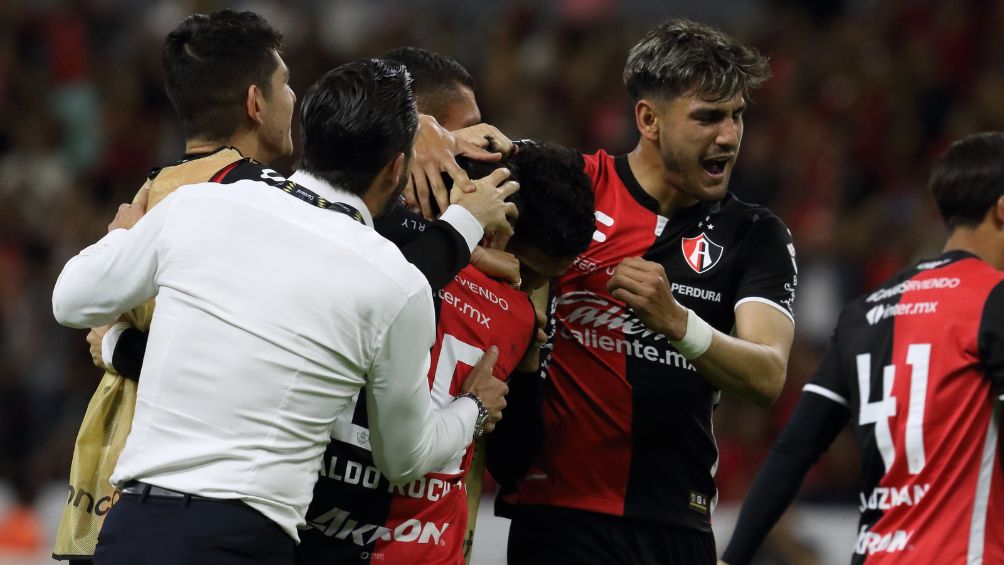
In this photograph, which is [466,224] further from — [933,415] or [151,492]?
[933,415]

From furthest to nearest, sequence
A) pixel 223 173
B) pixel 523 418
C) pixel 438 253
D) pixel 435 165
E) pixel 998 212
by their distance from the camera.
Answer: pixel 998 212 → pixel 523 418 → pixel 435 165 → pixel 223 173 → pixel 438 253

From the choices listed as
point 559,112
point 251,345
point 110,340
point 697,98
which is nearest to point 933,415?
point 697,98

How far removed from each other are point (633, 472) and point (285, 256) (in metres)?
1.68

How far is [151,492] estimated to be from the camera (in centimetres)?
309

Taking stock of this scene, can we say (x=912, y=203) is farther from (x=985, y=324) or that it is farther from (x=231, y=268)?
(x=231, y=268)

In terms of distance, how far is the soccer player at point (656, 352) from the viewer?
4.34m

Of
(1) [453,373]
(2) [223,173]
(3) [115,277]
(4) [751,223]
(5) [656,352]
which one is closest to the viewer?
(3) [115,277]

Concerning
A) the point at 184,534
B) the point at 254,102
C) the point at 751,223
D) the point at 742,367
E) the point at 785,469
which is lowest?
the point at 184,534

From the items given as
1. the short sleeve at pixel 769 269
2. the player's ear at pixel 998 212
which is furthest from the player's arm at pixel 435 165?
the player's ear at pixel 998 212

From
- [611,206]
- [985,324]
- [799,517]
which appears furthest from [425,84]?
[799,517]

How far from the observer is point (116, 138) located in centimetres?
1063

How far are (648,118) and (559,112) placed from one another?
6.46m

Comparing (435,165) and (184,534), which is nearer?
(184,534)

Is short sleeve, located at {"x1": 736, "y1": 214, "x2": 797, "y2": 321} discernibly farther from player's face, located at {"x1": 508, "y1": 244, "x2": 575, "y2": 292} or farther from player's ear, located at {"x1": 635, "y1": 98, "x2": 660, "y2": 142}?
player's face, located at {"x1": 508, "y1": 244, "x2": 575, "y2": 292}
